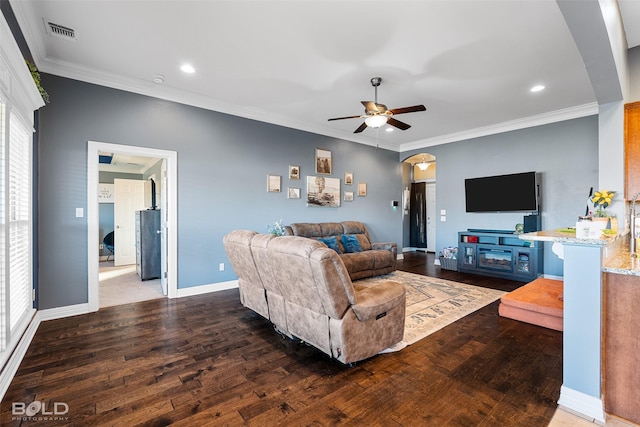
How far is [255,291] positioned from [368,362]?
1.38m

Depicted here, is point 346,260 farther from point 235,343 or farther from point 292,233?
point 235,343

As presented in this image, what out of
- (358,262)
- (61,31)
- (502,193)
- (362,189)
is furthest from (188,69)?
(502,193)

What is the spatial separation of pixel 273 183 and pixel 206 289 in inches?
81.1

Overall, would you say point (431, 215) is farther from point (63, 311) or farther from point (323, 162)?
point (63, 311)

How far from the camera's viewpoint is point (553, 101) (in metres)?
4.55

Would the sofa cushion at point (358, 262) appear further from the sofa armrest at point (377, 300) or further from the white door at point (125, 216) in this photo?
the white door at point (125, 216)

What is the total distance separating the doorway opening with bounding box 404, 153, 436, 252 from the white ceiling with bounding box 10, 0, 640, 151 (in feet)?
13.3

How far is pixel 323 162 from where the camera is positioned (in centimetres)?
601

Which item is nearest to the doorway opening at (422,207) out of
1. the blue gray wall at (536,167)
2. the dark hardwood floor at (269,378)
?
the blue gray wall at (536,167)

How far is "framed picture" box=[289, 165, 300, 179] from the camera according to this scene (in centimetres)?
550

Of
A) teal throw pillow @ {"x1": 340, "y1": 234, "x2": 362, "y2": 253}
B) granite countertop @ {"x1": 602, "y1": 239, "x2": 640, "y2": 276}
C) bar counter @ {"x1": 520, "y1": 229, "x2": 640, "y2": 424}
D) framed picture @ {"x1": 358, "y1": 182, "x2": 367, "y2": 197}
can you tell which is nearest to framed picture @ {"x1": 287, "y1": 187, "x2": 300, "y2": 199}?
teal throw pillow @ {"x1": 340, "y1": 234, "x2": 362, "y2": 253}

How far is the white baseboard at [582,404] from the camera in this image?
1.72 m

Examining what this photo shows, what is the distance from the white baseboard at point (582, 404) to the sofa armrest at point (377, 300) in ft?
3.70

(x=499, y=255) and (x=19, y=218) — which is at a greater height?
(x=19, y=218)
